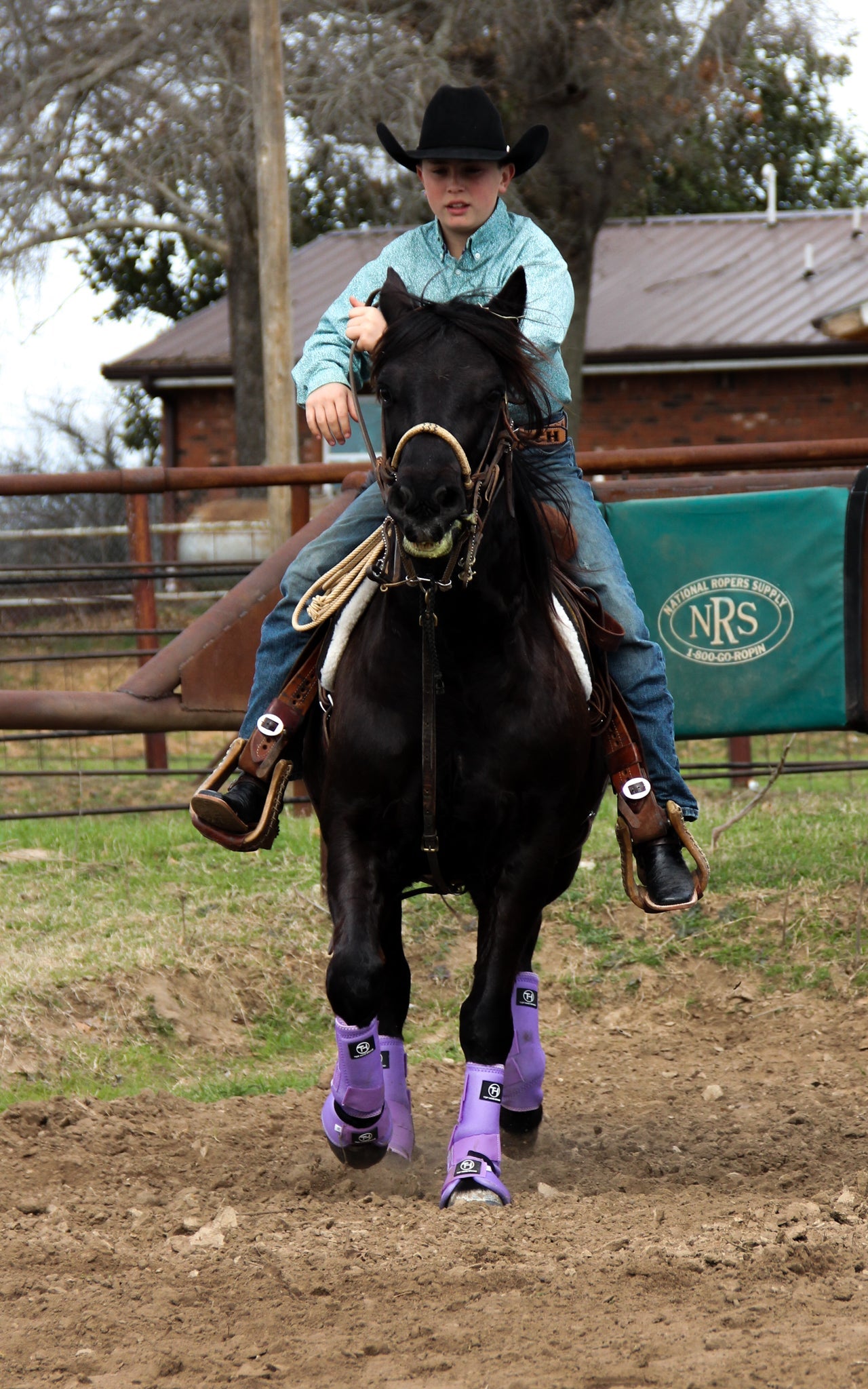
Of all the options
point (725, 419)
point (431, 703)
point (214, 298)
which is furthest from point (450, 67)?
point (214, 298)

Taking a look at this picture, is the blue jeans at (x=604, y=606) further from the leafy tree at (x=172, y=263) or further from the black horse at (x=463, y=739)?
the leafy tree at (x=172, y=263)

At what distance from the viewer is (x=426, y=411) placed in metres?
3.38

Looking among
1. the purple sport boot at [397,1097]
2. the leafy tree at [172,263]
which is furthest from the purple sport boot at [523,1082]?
the leafy tree at [172,263]

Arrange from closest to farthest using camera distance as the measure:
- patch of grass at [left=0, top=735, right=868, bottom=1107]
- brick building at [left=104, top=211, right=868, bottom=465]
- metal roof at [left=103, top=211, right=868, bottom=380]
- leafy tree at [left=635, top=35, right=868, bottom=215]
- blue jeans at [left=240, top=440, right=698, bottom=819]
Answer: blue jeans at [left=240, top=440, right=698, bottom=819] < patch of grass at [left=0, top=735, right=868, bottom=1107] < brick building at [left=104, top=211, right=868, bottom=465] < metal roof at [left=103, top=211, right=868, bottom=380] < leafy tree at [left=635, top=35, right=868, bottom=215]

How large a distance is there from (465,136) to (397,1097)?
2936mm

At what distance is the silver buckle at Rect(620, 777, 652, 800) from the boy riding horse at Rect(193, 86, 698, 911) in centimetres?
2

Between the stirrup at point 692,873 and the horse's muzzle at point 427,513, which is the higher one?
the horse's muzzle at point 427,513

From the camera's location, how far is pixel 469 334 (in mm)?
3564

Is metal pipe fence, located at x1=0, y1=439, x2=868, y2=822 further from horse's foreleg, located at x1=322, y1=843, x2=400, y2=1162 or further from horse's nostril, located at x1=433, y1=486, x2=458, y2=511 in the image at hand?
horse's nostril, located at x1=433, y1=486, x2=458, y2=511

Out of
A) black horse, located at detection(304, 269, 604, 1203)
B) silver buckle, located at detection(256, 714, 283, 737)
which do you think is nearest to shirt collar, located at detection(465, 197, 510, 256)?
black horse, located at detection(304, 269, 604, 1203)

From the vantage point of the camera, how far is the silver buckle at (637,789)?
172 inches

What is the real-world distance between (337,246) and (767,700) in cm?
1982

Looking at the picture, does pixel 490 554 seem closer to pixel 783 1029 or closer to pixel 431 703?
pixel 431 703

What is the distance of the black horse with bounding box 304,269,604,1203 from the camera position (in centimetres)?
354
